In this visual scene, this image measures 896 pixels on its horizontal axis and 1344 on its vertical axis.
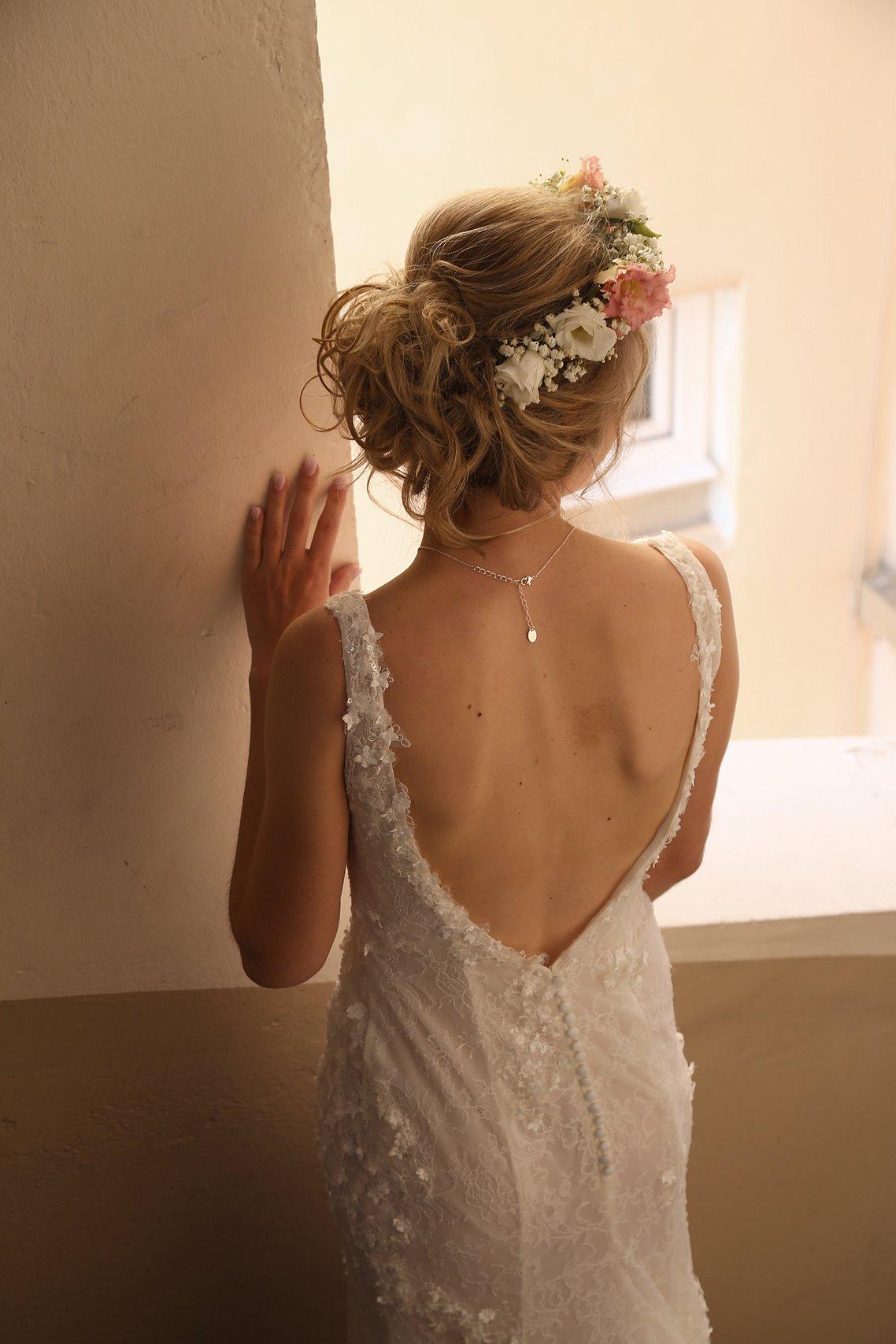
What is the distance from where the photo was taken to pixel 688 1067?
1396 mm

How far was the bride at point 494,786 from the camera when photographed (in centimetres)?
96

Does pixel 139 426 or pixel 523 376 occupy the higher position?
pixel 523 376

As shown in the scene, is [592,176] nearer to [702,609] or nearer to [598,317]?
[598,317]

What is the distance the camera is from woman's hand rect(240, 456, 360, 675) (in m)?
1.33

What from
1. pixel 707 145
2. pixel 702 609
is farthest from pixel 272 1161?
pixel 707 145

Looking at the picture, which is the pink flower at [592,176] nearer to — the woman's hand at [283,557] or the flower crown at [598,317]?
the flower crown at [598,317]

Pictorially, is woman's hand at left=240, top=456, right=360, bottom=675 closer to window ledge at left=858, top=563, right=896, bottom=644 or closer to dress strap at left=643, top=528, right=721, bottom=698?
dress strap at left=643, top=528, right=721, bottom=698

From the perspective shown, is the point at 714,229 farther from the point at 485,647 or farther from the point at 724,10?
the point at 485,647

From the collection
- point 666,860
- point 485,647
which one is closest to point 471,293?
point 485,647

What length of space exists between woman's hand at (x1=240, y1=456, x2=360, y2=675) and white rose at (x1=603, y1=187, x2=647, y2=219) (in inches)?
18.6

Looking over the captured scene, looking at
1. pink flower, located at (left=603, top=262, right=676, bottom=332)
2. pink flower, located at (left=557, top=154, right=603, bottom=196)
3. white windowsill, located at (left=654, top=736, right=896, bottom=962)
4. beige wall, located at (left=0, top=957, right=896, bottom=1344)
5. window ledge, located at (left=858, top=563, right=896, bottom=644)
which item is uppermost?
pink flower, located at (left=557, top=154, right=603, bottom=196)

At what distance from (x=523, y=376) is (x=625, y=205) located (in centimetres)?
22

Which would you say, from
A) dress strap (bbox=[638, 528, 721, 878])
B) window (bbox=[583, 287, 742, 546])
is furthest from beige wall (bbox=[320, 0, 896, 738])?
dress strap (bbox=[638, 528, 721, 878])

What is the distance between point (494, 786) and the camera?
3.59 feet
